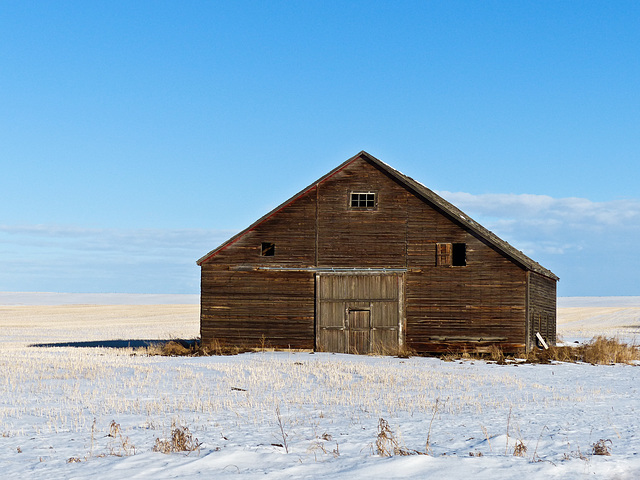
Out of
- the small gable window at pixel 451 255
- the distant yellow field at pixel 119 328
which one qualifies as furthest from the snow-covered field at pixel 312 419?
the distant yellow field at pixel 119 328

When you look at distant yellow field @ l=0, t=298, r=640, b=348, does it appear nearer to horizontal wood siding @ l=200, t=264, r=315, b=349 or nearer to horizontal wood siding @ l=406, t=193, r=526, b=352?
horizontal wood siding @ l=200, t=264, r=315, b=349

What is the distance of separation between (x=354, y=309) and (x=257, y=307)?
385 cm

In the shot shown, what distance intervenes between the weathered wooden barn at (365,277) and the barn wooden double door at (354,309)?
0.04m

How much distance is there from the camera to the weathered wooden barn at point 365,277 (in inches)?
1109

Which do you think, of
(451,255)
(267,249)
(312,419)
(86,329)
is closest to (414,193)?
(451,255)

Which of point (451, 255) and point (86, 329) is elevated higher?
point (451, 255)

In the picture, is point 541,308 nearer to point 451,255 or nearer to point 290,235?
point 451,255

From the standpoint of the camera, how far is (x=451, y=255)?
28.4 metres

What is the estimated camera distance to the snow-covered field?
8789mm

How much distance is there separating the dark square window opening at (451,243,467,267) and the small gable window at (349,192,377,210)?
353 centimetres

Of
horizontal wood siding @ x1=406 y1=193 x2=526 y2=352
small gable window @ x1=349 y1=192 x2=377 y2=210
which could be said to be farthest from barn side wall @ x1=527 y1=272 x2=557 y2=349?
small gable window @ x1=349 y1=192 x2=377 y2=210

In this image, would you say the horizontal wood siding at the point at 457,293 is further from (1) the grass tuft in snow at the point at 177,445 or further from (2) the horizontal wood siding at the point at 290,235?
(1) the grass tuft in snow at the point at 177,445

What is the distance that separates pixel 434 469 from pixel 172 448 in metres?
3.43

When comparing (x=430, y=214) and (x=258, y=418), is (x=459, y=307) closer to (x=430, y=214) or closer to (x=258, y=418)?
(x=430, y=214)
